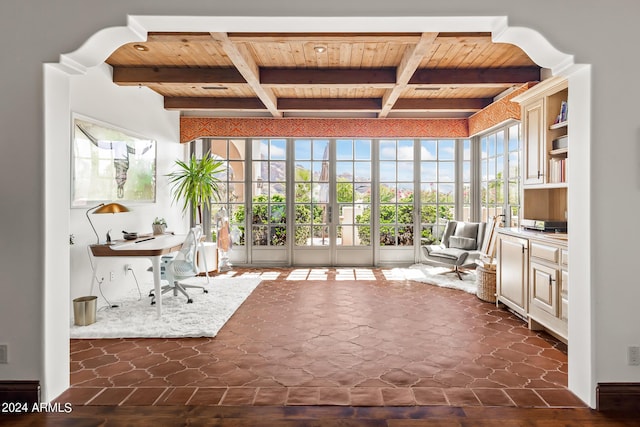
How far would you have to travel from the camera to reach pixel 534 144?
4016 millimetres

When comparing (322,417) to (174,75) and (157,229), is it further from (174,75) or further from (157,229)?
(174,75)

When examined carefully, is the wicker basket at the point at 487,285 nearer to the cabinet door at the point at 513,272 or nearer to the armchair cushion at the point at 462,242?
the cabinet door at the point at 513,272

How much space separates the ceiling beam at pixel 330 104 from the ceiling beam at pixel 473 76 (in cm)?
134

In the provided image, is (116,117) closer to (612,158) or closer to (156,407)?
(156,407)

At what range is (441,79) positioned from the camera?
183 inches

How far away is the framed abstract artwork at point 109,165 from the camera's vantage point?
Result: 3.97 meters

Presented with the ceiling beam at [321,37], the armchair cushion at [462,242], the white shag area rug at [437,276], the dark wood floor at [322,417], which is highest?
the ceiling beam at [321,37]

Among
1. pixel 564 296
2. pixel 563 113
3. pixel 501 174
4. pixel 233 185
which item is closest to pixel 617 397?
pixel 564 296

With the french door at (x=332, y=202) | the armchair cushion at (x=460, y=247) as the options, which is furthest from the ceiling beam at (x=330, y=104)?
the armchair cushion at (x=460, y=247)

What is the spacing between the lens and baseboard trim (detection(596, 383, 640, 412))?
229 cm

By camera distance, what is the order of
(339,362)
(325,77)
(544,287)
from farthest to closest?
(325,77) < (544,287) < (339,362)

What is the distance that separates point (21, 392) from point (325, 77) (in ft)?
13.2

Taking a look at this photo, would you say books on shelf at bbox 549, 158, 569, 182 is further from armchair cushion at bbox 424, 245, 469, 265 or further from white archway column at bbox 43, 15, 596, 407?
armchair cushion at bbox 424, 245, 469, 265

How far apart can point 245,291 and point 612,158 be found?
4070mm
